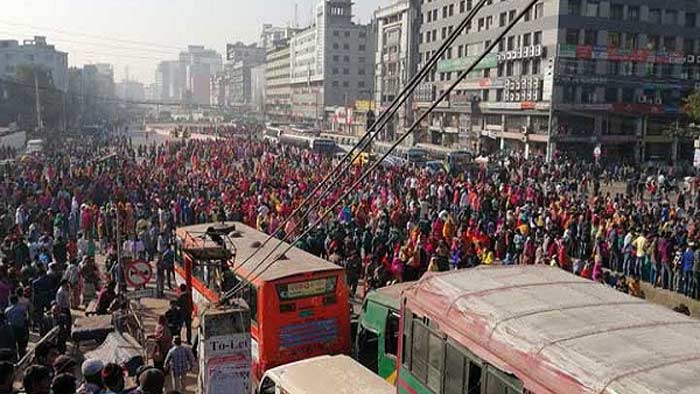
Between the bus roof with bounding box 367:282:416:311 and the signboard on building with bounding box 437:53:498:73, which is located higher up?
the signboard on building with bounding box 437:53:498:73

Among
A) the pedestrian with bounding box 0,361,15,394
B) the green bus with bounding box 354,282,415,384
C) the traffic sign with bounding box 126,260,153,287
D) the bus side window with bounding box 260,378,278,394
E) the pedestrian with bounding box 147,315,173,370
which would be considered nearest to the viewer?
the pedestrian with bounding box 0,361,15,394

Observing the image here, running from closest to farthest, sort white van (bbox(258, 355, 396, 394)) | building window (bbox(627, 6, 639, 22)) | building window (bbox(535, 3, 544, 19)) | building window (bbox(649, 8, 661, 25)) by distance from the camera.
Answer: white van (bbox(258, 355, 396, 394)) < building window (bbox(535, 3, 544, 19)) < building window (bbox(627, 6, 639, 22)) < building window (bbox(649, 8, 661, 25))

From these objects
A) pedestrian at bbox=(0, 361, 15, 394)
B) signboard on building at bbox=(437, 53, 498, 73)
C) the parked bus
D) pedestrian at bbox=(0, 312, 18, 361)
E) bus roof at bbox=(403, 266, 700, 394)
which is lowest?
pedestrian at bbox=(0, 312, 18, 361)

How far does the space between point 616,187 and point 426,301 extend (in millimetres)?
34249

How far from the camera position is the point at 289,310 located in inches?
404

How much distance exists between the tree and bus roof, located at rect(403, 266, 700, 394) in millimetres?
72844

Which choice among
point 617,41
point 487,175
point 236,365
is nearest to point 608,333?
point 236,365

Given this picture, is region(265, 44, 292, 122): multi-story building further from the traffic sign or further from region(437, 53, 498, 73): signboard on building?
the traffic sign

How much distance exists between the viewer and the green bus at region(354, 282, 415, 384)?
947 cm

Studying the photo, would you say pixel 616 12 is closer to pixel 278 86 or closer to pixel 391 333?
pixel 391 333

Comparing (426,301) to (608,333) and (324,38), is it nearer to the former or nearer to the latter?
(608,333)

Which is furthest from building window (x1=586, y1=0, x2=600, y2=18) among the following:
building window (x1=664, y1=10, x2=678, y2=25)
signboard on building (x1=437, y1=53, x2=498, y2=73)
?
signboard on building (x1=437, y1=53, x2=498, y2=73)

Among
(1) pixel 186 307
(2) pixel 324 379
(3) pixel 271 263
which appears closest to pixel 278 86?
(1) pixel 186 307

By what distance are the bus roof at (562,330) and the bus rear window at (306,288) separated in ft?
12.1
